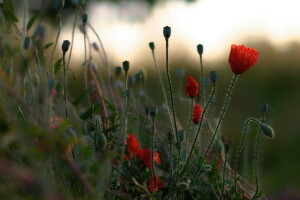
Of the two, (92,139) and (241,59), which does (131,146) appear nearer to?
(92,139)

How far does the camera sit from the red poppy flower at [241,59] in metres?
1.37

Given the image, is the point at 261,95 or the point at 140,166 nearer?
the point at 140,166

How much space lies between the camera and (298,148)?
538 cm

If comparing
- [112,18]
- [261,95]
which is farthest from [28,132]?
[112,18]

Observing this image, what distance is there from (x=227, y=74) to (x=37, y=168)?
29.7 feet

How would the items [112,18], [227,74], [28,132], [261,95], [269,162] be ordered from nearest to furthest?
1. [28,132]
2. [269,162]
3. [261,95]
4. [227,74]
5. [112,18]

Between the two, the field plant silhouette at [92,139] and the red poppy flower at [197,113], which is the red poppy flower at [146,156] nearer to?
the field plant silhouette at [92,139]

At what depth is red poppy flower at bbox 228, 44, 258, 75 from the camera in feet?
4.50

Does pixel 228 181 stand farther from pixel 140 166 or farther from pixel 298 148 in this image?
pixel 298 148

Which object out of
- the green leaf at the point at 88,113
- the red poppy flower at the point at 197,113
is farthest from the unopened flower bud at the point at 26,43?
the red poppy flower at the point at 197,113

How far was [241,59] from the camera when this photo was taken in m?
1.38

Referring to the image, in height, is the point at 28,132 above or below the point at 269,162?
above

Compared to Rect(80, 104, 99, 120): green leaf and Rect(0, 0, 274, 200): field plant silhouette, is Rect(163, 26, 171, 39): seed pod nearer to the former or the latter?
Rect(0, 0, 274, 200): field plant silhouette

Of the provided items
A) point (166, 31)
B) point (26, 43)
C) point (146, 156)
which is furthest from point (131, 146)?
point (26, 43)
